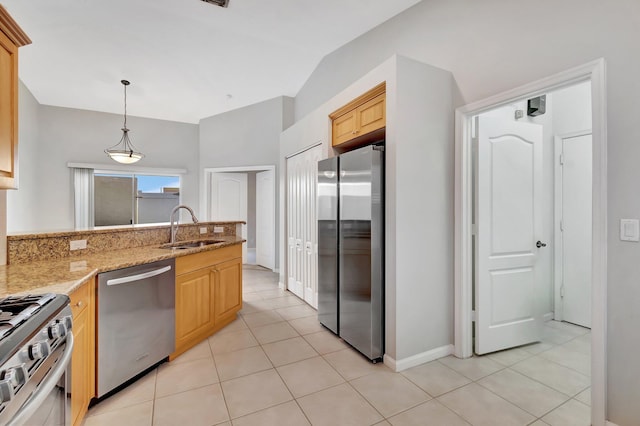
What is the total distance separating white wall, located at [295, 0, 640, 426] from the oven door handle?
2.65 metres

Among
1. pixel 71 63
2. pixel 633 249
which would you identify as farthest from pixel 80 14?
pixel 633 249

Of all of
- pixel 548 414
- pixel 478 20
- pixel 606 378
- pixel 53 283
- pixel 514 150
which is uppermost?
pixel 478 20

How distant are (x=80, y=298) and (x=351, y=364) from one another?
6.32ft

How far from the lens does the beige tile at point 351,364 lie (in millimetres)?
2285

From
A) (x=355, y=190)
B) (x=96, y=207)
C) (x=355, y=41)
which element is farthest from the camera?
(x=96, y=207)

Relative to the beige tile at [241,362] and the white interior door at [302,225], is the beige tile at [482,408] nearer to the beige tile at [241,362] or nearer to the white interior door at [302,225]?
the beige tile at [241,362]

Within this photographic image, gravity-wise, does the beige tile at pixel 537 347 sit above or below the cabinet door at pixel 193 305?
below

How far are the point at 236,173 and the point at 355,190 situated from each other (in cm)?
428

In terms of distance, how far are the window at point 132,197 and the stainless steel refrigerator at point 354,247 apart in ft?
15.1

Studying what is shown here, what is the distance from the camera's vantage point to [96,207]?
5.73m

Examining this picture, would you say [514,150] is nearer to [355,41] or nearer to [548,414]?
[548,414]

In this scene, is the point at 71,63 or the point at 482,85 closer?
the point at 482,85

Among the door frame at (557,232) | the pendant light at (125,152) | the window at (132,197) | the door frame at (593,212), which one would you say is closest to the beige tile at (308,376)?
the door frame at (593,212)

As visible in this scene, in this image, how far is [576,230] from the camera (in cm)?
317
